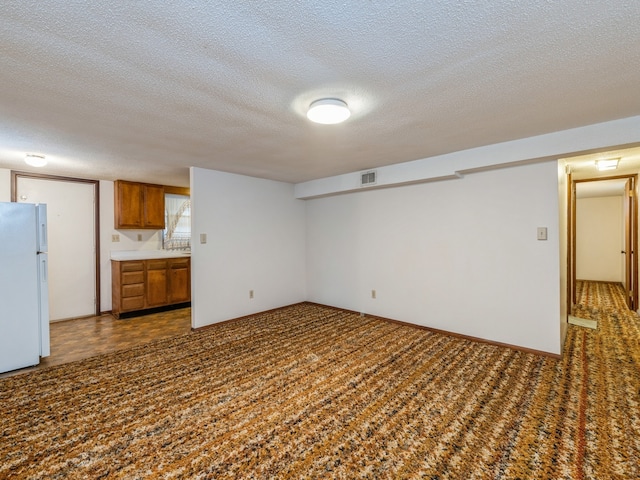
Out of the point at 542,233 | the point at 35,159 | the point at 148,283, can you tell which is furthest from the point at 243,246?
the point at 542,233

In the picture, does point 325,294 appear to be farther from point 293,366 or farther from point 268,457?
point 268,457

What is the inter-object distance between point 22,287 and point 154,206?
249 cm

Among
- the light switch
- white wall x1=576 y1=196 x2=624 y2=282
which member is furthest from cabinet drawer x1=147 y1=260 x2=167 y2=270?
white wall x1=576 y1=196 x2=624 y2=282

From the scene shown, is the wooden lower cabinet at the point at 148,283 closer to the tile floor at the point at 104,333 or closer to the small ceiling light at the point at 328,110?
the tile floor at the point at 104,333

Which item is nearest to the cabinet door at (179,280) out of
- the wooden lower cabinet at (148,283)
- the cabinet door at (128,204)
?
the wooden lower cabinet at (148,283)

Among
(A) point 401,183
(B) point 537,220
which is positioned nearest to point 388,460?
(B) point 537,220

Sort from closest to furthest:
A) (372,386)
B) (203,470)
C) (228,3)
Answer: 1. (228,3)
2. (203,470)
3. (372,386)

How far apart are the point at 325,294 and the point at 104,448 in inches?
147

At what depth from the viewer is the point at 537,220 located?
3027mm

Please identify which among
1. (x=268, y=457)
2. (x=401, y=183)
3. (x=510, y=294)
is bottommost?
(x=268, y=457)

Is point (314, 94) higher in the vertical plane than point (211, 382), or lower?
higher

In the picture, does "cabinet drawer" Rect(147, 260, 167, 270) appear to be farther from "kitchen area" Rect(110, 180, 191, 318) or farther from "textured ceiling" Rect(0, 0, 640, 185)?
"textured ceiling" Rect(0, 0, 640, 185)

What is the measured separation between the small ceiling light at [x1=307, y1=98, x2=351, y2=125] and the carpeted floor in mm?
2091

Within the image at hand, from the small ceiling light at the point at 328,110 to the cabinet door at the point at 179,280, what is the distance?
403 cm
